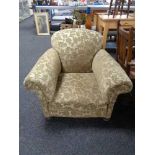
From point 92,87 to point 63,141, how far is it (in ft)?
1.78

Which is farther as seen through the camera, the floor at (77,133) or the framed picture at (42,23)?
the framed picture at (42,23)

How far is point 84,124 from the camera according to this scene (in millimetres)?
2006

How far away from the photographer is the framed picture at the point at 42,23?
212 inches

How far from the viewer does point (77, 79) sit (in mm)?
2098

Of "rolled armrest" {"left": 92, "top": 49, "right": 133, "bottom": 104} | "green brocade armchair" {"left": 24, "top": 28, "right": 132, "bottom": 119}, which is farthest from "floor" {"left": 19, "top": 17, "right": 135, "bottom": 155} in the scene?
"rolled armrest" {"left": 92, "top": 49, "right": 133, "bottom": 104}

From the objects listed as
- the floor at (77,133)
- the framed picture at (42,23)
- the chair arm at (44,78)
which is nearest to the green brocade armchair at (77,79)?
the chair arm at (44,78)

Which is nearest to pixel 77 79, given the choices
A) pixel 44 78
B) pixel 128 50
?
pixel 44 78

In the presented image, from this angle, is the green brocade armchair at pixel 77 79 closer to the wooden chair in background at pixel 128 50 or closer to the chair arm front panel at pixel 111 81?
the chair arm front panel at pixel 111 81

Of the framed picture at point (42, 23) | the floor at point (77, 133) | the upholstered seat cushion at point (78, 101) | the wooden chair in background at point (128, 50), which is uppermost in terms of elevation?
the framed picture at point (42, 23)

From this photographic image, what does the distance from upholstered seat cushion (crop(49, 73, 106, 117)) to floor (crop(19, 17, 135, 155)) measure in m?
0.15

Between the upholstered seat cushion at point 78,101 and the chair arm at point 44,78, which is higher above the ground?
the chair arm at point 44,78
